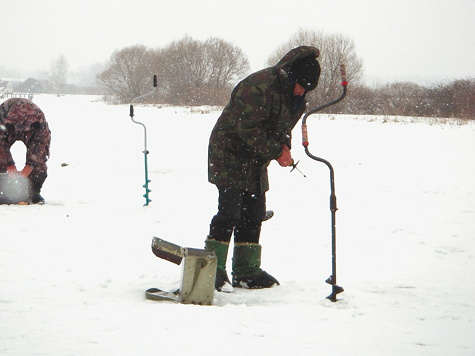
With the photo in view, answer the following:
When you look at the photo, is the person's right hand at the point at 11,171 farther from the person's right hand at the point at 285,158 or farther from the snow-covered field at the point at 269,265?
the person's right hand at the point at 285,158

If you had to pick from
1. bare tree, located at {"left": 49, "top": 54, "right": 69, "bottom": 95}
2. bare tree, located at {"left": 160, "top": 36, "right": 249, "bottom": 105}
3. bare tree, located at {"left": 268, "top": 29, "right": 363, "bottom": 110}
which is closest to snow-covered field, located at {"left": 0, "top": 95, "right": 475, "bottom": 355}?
bare tree, located at {"left": 268, "top": 29, "right": 363, "bottom": 110}

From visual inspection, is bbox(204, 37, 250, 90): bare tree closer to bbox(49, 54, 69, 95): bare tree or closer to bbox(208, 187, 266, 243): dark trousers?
bbox(208, 187, 266, 243): dark trousers

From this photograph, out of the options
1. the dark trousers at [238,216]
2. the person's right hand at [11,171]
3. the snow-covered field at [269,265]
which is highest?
the person's right hand at [11,171]

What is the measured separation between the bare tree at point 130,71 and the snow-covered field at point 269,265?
36.8 metres

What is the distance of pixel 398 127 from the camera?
14586 mm

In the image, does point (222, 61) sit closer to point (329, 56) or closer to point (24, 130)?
point (329, 56)

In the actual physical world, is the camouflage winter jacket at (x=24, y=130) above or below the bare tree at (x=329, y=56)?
below

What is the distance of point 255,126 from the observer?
331cm

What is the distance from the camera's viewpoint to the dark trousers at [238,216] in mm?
3426

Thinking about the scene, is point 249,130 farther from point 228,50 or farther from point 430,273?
point 228,50

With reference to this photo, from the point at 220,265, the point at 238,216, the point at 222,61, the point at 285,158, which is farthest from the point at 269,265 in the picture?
the point at 222,61

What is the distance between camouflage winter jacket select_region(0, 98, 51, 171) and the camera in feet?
19.9

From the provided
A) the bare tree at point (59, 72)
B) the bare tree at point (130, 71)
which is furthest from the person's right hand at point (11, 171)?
the bare tree at point (59, 72)

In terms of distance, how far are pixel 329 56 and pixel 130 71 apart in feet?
75.5
